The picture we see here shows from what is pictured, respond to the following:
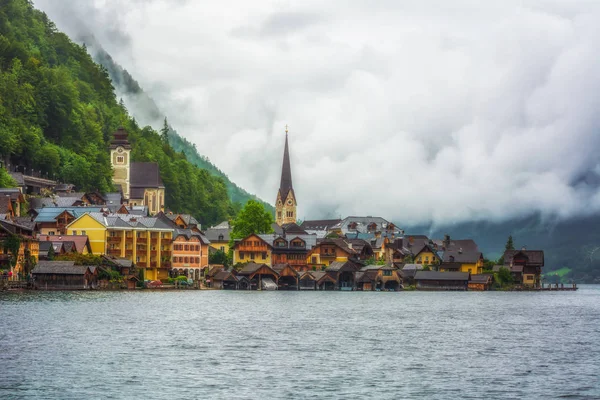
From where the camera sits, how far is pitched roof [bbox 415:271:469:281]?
6954 inches

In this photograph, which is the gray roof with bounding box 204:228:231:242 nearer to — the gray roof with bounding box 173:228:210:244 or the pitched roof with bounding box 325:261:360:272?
the gray roof with bounding box 173:228:210:244

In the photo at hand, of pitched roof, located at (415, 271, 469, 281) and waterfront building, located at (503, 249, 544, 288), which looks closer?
pitched roof, located at (415, 271, 469, 281)

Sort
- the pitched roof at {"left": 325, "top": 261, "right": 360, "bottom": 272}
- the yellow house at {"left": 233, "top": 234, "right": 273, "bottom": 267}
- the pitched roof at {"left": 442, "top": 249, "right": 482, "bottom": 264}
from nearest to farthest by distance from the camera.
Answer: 1. the pitched roof at {"left": 325, "top": 261, "right": 360, "bottom": 272}
2. the yellow house at {"left": 233, "top": 234, "right": 273, "bottom": 267}
3. the pitched roof at {"left": 442, "top": 249, "right": 482, "bottom": 264}

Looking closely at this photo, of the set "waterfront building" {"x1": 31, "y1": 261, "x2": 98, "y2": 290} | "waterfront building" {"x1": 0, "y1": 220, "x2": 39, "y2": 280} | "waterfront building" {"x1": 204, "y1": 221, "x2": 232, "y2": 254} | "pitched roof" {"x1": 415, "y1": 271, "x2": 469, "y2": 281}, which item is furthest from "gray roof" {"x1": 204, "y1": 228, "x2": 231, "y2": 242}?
"waterfront building" {"x1": 0, "y1": 220, "x2": 39, "y2": 280}

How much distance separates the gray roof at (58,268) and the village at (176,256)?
0.12m

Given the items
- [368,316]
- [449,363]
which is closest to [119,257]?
[368,316]

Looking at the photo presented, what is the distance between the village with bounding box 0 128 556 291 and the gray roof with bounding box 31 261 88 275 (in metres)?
0.12

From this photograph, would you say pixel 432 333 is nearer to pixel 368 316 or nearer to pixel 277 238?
pixel 368 316

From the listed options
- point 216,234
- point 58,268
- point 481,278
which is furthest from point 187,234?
point 481,278

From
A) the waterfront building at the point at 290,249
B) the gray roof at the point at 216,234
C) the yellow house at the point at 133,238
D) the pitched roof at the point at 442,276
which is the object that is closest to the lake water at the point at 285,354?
the yellow house at the point at 133,238

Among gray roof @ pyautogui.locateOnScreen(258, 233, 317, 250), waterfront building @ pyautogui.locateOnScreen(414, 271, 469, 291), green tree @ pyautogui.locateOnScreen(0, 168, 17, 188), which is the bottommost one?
waterfront building @ pyautogui.locateOnScreen(414, 271, 469, 291)

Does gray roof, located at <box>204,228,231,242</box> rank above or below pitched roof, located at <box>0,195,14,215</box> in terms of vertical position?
below

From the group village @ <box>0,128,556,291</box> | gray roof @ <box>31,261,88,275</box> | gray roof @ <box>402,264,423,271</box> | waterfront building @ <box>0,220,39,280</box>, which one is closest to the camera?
waterfront building @ <box>0,220,39,280</box>

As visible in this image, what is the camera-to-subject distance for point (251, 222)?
18012 centimetres
